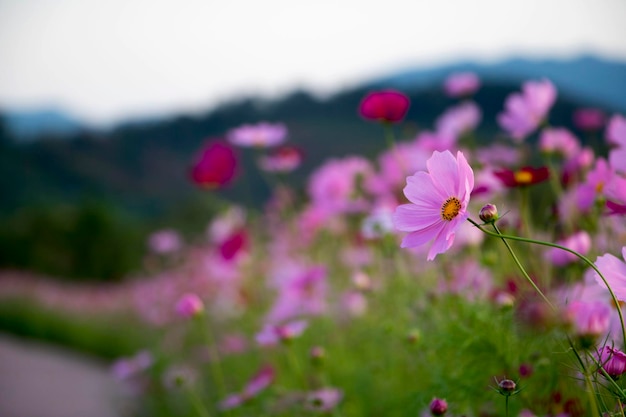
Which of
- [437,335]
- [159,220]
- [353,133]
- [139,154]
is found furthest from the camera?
[139,154]

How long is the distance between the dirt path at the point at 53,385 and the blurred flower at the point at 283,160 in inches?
52.5

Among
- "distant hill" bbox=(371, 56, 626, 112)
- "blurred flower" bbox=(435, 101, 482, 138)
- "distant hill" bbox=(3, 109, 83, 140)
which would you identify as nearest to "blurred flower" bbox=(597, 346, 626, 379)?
"blurred flower" bbox=(435, 101, 482, 138)

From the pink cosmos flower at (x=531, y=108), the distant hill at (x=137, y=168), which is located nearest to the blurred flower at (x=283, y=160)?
the pink cosmos flower at (x=531, y=108)

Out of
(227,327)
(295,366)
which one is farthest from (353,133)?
(295,366)

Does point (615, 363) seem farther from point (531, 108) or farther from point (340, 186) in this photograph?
point (340, 186)

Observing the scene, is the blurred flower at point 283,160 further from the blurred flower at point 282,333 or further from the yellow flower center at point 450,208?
the yellow flower center at point 450,208

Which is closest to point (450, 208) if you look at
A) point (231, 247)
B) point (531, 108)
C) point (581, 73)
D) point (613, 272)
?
point (613, 272)

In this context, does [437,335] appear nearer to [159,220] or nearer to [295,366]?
[295,366]

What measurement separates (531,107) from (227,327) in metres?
1.97

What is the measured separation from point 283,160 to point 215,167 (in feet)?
0.83

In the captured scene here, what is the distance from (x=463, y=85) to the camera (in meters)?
1.82

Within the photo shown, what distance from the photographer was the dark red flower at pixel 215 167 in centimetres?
159

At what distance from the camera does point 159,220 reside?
7309 mm

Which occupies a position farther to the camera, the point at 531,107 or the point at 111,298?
the point at 111,298
